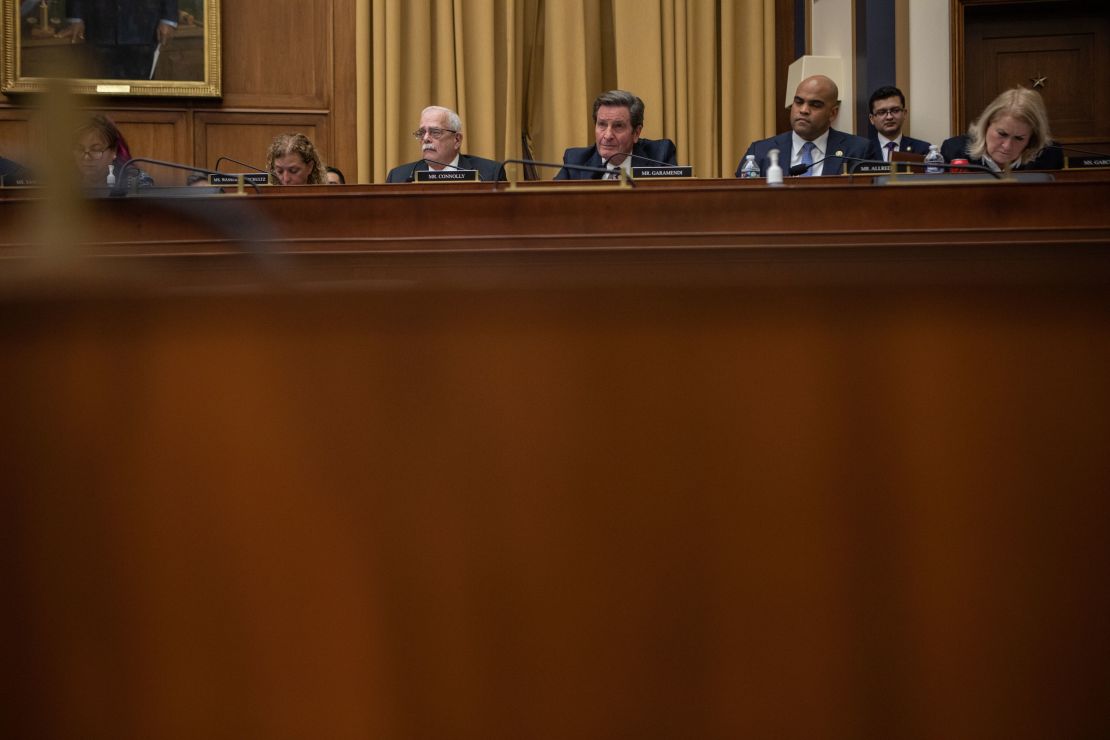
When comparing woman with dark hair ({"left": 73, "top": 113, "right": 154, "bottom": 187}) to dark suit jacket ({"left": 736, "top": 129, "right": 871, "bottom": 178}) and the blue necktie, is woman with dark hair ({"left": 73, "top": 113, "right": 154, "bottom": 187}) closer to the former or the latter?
dark suit jacket ({"left": 736, "top": 129, "right": 871, "bottom": 178})

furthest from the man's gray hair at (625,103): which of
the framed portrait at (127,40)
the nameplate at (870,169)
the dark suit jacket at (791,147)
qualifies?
the framed portrait at (127,40)

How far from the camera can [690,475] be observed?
172cm

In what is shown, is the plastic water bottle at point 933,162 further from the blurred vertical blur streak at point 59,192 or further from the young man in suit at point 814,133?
the blurred vertical blur streak at point 59,192

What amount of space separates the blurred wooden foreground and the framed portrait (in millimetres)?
4970

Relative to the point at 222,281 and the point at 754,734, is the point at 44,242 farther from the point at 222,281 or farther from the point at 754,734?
the point at 754,734

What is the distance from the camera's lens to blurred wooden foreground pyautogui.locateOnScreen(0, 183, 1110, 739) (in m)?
1.70

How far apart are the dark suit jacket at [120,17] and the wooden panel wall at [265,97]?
34 cm

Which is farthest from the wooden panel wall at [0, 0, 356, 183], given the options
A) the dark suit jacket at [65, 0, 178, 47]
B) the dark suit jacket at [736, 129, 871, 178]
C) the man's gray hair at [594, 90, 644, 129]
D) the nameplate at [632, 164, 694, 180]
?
the nameplate at [632, 164, 694, 180]

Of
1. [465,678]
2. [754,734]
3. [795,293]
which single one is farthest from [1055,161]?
[465,678]

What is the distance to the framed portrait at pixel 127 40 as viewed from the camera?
6035 mm

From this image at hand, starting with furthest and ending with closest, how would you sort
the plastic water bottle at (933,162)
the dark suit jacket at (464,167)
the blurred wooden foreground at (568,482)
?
the dark suit jacket at (464,167)
the plastic water bottle at (933,162)
the blurred wooden foreground at (568,482)

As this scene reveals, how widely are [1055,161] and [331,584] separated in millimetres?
3389

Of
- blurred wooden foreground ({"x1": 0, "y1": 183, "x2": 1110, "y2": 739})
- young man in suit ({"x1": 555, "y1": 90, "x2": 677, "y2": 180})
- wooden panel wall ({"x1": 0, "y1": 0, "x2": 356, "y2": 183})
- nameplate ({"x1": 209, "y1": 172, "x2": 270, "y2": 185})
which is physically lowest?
blurred wooden foreground ({"x1": 0, "y1": 183, "x2": 1110, "y2": 739})

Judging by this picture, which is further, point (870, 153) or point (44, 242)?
point (870, 153)
